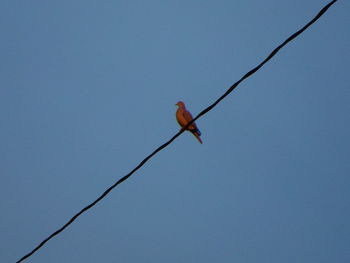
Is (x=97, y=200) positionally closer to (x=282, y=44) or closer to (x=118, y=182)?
(x=118, y=182)

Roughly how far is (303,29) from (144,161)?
3.58 ft

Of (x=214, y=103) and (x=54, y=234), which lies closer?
(x=214, y=103)

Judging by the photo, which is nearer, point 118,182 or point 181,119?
point 118,182

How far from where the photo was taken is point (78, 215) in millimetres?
2693

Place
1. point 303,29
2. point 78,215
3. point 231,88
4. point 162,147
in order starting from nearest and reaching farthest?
1. point 303,29
2. point 231,88
3. point 162,147
4. point 78,215

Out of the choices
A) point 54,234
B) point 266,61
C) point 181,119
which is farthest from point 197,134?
point 266,61

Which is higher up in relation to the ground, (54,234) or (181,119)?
(181,119)

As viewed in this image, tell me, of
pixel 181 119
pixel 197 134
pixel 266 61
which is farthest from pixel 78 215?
pixel 181 119

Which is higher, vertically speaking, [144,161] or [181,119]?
[181,119]

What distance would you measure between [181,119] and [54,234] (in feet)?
18.3

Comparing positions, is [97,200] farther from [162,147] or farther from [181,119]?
[181,119]

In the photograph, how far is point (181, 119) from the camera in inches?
326

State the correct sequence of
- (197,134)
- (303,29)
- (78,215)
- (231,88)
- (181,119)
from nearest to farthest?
(303,29)
(231,88)
(78,215)
(197,134)
(181,119)

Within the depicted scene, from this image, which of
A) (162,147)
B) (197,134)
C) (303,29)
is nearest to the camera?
(303,29)
